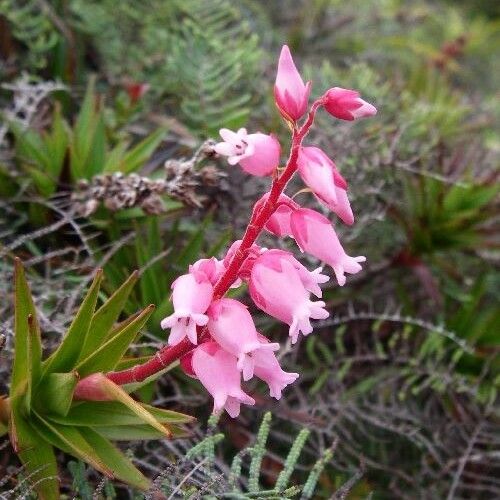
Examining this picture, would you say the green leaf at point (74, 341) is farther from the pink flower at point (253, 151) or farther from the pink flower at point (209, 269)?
the pink flower at point (253, 151)

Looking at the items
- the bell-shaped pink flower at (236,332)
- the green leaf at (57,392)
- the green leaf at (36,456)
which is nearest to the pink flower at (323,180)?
the bell-shaped pink flower at (236,332)

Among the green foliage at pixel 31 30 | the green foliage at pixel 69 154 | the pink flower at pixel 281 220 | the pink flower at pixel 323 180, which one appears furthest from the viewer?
the green foliage at pixel 31 30

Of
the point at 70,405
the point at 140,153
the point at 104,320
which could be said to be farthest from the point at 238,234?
the point at 70,405

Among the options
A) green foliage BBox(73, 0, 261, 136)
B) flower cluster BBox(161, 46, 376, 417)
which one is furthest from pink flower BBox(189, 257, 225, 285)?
green foliage BBox(73, 0, 261, 136)

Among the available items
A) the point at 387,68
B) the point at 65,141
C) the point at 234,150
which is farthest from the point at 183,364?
the point at 387,68

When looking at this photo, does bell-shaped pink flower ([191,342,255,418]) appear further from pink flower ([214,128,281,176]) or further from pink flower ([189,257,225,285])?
pink flower ([214,128,281,176])

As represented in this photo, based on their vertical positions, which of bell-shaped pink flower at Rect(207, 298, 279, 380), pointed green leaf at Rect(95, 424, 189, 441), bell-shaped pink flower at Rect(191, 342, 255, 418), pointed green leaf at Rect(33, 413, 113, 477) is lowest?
pointed green leaf at Rect(95, 424, 189, 441)

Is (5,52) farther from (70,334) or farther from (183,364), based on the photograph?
(183,364)
